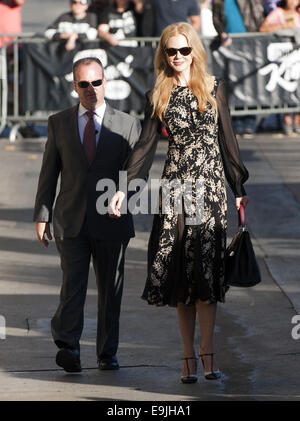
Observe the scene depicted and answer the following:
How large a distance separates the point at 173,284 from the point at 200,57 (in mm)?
1298

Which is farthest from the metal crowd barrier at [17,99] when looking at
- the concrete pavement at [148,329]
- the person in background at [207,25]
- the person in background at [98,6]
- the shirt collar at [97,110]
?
the shirt collar at [97,110]

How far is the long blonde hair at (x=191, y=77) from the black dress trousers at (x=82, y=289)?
3.01ft

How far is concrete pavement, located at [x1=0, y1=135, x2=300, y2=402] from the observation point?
263 inches

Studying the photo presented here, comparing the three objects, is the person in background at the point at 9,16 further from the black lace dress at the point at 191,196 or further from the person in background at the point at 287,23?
the black lace dress at the point at 191,196

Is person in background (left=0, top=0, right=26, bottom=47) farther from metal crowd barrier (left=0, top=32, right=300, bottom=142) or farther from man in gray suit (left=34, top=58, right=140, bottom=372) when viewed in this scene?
man in gray suit (left=34, top=58, right=140, bottom=372)

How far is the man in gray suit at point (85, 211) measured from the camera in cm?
712

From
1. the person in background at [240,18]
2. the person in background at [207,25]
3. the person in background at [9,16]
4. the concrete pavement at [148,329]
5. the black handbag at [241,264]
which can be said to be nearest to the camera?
the concrete pavement at [148,329]

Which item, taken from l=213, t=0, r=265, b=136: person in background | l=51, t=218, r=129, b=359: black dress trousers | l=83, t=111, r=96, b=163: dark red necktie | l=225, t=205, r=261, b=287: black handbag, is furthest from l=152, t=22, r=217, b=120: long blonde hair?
l=213, t=0, r=265, b=136: person in background

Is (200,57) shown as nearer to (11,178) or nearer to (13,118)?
(11,178)

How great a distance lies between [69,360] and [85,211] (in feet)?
2.88

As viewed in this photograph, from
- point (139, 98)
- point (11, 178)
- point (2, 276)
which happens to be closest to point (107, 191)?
A: point (2, 276)

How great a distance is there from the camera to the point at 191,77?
22.5 ft

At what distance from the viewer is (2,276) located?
385 inches

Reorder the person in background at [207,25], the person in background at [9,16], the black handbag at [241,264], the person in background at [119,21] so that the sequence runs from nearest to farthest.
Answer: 1. the black handbag at [241,264]
2. the person in background at [119,21]
3. the person in background at [9,16]
4. the person in background at [207,25]
